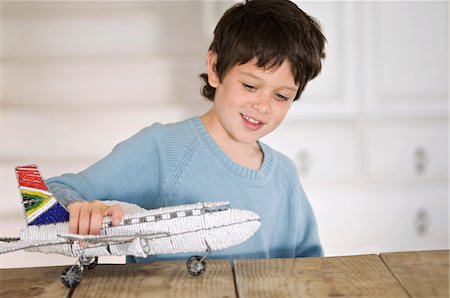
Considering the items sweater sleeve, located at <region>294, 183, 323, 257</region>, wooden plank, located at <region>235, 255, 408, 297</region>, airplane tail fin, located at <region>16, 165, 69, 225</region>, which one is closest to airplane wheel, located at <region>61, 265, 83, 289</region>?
airplane tail fin, located at <region>16, 165, 69, 225</region>

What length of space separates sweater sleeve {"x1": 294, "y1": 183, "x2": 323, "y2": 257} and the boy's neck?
0.42 ft

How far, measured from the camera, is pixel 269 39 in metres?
1.40

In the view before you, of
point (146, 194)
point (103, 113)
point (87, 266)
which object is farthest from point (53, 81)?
point (87, 266)

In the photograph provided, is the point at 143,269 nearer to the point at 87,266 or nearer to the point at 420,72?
the point at 87,266

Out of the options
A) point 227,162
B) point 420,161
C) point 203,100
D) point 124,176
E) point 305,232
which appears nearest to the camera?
point 124,176

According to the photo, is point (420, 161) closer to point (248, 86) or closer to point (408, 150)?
point (408, 150)

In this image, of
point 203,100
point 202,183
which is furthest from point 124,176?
point 203,100

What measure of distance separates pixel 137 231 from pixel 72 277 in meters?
0.12

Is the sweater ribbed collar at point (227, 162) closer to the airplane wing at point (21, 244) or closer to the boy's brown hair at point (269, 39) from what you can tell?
the boy's brown hair at point (269, 39)

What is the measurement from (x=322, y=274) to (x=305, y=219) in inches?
22.5

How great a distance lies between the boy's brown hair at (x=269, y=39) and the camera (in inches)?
55.0

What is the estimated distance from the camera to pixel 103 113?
2.66 meters

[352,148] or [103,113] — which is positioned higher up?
[103,113]

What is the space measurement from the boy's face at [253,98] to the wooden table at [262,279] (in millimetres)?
393
